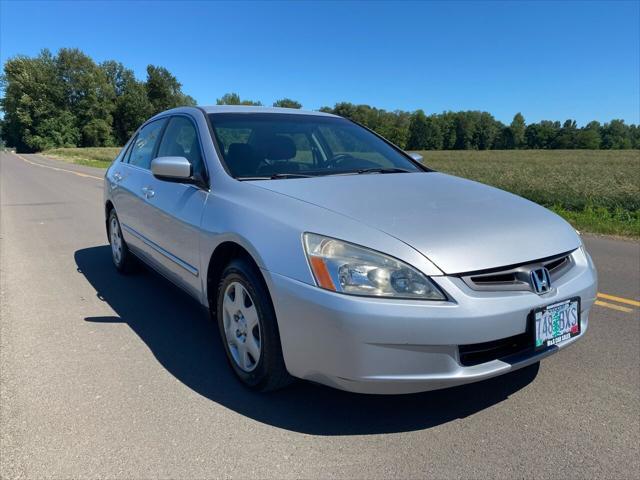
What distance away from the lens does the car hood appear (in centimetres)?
222

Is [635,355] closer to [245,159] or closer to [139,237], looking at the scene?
[245,159]

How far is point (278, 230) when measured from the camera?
2.46 m

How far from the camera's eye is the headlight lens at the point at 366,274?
83.2 inches

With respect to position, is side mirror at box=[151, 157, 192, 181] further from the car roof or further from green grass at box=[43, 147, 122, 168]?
green grass at box=[43, 147, 122, 168]

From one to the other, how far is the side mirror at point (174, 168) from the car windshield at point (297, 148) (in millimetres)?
252

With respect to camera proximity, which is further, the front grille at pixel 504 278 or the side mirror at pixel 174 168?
the side mirror at pixel 174 168

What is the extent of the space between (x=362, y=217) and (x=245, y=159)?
3.80 ft

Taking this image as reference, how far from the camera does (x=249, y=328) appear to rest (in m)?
2.69

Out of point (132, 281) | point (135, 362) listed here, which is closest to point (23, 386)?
point (135, 362)

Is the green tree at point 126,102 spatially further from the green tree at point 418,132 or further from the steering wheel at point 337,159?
the steering wheel at point 337,159

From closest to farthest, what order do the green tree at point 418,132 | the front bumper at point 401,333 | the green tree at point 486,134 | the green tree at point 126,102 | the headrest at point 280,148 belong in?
the front bumper at point 401,333 < the headrest at point 280,148 < the green tree at point 126,102 < the green tree at point 418,132 < the green tree at point 486,134

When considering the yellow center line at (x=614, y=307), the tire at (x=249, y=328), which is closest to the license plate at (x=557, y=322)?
the tire at (x=249, y=328)

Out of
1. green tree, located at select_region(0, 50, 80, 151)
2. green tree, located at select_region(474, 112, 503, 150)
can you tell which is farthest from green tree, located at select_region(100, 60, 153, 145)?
green tree, located at select_region(474, 112, 503, 150)

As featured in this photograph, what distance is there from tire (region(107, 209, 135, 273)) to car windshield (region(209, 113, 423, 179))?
2.11 metres
